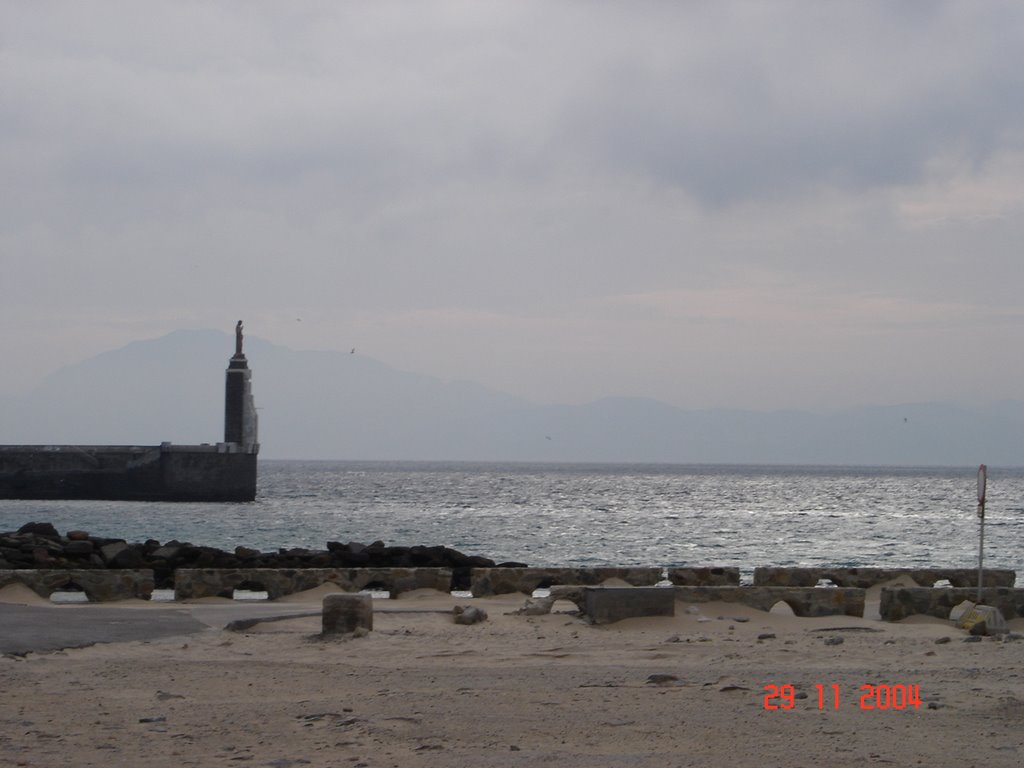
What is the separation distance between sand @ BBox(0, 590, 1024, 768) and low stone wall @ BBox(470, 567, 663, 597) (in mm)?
3488

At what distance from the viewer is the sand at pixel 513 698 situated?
656 cm

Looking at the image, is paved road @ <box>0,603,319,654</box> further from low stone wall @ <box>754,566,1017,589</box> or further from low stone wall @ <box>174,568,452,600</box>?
low stone wall @ <box>754,566,1017,589</box>

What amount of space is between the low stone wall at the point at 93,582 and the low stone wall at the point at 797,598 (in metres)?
6.32

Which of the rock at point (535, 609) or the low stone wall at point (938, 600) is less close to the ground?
the low stone wall at point (938, 600)

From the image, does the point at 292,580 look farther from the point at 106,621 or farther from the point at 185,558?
the point at 185,558

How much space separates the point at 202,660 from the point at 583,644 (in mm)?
3161

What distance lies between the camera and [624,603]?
38.6ft

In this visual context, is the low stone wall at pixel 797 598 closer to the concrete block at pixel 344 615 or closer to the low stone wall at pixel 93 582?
the concrete block at pixel 344 615

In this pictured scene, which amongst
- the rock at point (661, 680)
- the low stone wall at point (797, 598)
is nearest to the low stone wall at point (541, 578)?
the low stone wall at point (797, 598)

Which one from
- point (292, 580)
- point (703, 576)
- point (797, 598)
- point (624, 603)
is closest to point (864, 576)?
point (703, 576)

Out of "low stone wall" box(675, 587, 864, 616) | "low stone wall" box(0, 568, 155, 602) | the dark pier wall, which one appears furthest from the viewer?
the dark pier wall

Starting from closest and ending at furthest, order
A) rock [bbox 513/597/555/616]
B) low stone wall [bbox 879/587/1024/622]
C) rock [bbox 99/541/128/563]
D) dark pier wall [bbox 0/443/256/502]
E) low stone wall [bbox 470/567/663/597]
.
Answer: rock [bbox 513/597/555/616]
low stone wall [bbox 879/587/1024/622]
low stone wall [bbox 470/567/663/597]
rock [bbox 99/541/128/563]
dark pier wall [bbox 0/443/256/502]

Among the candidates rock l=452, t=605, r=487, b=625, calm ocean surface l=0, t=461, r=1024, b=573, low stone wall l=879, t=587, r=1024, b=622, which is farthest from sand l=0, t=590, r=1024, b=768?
calm ocean surface l=0, t=461, r=1024, b=573
